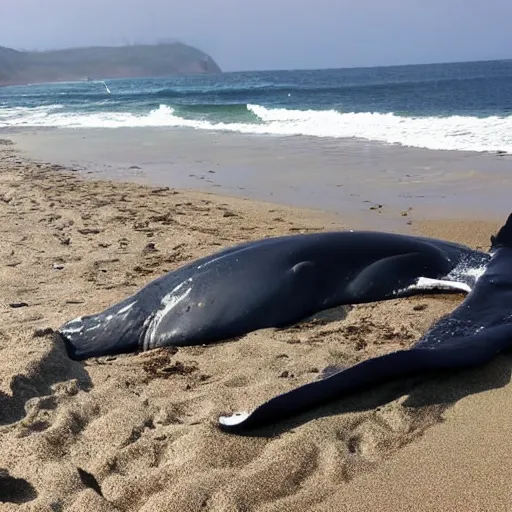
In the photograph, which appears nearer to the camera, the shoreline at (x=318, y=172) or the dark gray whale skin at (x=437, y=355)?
the dark gray whale skin at (x=437, y=355)

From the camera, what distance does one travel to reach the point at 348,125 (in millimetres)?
21953

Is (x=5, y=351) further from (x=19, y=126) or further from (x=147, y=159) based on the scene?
(x=19, y=126)

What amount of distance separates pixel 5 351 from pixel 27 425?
3.46 feet

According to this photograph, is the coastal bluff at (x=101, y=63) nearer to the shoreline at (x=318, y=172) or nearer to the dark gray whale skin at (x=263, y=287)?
the shoreline at (x=318, y=172)

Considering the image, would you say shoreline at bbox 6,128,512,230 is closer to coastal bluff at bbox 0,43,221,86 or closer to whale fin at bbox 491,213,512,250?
whale fin at bbox 491,213,512,250

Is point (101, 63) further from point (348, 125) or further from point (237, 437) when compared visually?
point (237, 437)

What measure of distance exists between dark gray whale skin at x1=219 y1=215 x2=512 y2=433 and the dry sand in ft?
0.26

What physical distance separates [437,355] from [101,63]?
558 feet

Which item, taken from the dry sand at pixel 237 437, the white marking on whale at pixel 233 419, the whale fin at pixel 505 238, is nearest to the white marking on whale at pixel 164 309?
the dry sand at pixel 237 437

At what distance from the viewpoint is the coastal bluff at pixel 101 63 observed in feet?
468

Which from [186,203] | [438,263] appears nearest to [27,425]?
[438,263]

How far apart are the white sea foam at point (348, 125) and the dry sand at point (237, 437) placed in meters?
10.5

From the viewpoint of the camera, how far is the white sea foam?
52.0 ft

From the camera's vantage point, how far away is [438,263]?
17.1 ft
